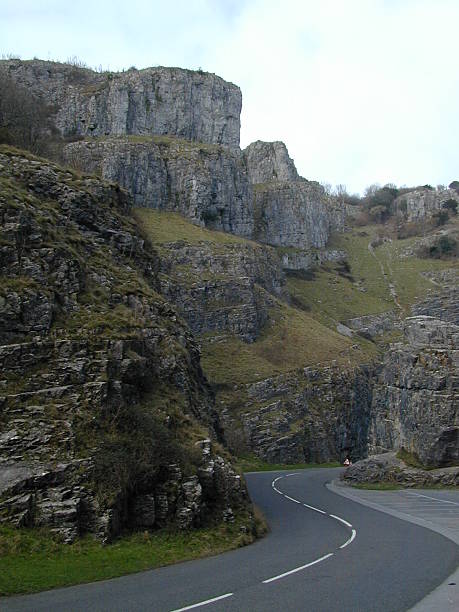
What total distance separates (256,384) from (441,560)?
4579 cm

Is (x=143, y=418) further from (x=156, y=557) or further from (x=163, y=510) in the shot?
(x=156, y=557)

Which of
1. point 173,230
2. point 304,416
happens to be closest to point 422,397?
point 304,416

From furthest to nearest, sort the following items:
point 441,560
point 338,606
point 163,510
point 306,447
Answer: point 306,447 → point 163,510 → point 441,560 → point 338,606

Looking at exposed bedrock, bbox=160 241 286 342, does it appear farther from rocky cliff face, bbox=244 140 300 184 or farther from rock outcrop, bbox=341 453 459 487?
rocky cliff face, bbox=244 140 300 184

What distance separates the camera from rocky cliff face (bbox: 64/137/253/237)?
8531 cm

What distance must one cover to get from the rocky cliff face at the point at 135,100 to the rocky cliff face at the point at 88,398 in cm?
7554

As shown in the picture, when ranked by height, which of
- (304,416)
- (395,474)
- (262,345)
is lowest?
(395,474)

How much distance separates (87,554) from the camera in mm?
14188

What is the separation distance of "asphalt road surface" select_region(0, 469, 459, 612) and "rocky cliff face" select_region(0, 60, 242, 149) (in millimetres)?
87135

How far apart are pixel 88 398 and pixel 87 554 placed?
183 inches

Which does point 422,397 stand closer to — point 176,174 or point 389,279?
point 176,174

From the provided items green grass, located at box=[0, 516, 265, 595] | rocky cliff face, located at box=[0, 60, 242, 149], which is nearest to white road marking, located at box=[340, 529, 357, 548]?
green grass, located at box=[0, 516, 265, 595]

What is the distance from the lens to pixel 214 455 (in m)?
19.2

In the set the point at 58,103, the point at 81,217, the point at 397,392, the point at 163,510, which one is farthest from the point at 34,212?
the point at 58,103
